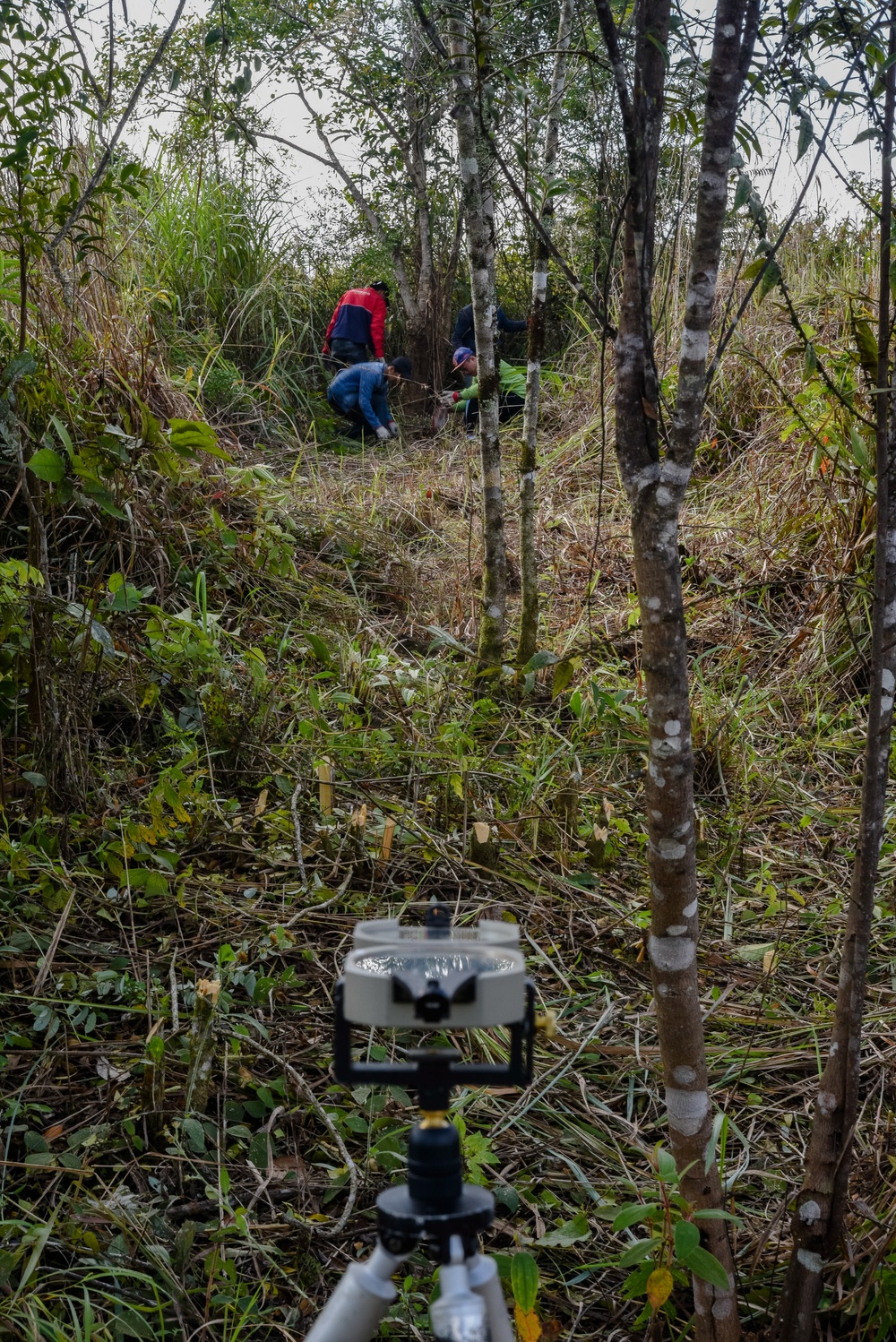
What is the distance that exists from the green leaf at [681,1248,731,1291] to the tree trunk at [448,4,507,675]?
2168 millimetres

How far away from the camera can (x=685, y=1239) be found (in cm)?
135

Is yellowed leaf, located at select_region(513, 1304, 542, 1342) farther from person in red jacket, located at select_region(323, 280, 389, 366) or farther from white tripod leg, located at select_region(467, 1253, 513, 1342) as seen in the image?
person in red jacket, located at select_region(323, 280, 389, 366)

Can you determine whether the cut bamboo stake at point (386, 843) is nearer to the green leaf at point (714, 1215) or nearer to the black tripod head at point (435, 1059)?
the green leaf at point (714, 1215)

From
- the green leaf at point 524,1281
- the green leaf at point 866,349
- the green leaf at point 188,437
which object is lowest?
the green leaf at point 524,1281

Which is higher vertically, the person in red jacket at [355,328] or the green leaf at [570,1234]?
the person in red jacket at [355,328]

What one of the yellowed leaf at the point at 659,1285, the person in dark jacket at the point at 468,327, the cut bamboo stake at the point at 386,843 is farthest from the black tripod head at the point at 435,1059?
the person in dark jacket at the point at 468,327

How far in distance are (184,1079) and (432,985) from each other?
4.70 ft

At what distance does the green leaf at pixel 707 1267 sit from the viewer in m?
1.34

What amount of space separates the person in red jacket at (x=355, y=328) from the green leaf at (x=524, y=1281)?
24.8 feet

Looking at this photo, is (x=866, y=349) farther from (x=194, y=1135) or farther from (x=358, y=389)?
(x=358, y=389)

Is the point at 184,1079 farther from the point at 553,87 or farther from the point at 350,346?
the point at 350,346

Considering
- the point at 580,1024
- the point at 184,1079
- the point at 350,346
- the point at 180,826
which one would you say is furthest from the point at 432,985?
the point at 350,346

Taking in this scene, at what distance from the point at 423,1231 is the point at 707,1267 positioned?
76 cm

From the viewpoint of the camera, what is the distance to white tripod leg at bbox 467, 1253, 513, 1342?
801mm
